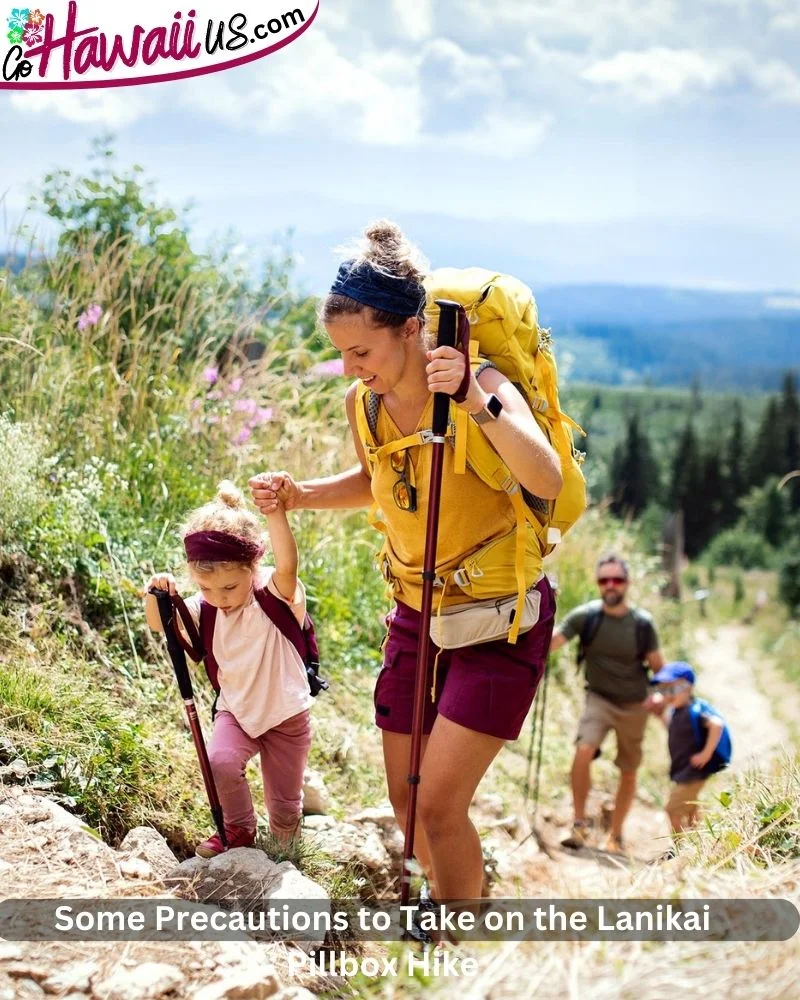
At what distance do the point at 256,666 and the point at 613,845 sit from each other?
4.16 m

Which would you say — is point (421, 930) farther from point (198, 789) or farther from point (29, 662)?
point (29, 662)

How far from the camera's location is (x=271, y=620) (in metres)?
3.94

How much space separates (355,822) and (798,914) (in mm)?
2494

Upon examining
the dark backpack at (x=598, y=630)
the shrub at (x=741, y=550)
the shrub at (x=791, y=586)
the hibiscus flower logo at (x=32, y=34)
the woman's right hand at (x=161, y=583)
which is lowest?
the shrub at (x=741, y=550)

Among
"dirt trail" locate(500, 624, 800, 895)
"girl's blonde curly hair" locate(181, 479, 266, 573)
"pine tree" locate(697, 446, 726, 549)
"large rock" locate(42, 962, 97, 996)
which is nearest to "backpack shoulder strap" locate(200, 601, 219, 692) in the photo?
"girl's blonde curly hair" locate(181, 479, 266, 573)

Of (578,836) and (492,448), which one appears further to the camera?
(578,836)

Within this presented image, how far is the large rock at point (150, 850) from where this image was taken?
3738 mm

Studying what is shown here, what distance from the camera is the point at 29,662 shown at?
183 inches

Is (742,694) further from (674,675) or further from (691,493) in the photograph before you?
(691,493)

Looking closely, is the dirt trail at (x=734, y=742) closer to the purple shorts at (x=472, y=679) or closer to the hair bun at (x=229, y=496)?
the purple shorts at (x=472, y=679)

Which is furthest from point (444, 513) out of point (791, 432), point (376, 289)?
point (791, 432)

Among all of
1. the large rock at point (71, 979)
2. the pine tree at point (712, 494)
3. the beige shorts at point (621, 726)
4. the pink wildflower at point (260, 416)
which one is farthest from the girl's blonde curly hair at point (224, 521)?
the pine tree at point (712, 494)

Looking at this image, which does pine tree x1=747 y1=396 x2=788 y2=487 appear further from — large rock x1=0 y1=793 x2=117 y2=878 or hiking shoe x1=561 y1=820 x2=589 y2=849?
large rock x1=0 y1=793 x2=117 y2=878

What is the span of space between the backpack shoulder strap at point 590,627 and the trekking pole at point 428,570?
4092 mm
